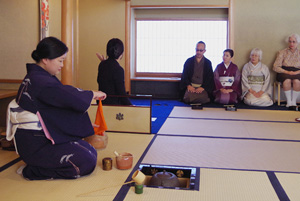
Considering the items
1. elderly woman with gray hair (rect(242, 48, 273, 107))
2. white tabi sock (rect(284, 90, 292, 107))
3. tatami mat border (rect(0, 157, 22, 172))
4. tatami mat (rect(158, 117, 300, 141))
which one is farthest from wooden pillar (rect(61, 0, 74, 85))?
white tabi sock (rect(284, 90, 292, 107))

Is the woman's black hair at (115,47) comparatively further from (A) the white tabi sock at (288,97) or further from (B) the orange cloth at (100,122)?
(A) the white tabi sock at (288,97)

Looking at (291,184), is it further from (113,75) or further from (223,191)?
(113,75)

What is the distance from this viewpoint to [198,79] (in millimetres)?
6703

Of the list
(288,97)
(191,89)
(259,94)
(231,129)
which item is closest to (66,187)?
(231,129)

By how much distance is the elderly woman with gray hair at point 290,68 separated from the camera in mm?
6379

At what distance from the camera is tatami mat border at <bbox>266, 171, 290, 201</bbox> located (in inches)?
82.0

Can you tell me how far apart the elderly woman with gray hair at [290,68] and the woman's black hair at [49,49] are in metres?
5.00

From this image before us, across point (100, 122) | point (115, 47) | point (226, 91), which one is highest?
point (115, 47)

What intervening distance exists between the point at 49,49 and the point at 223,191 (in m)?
1.46

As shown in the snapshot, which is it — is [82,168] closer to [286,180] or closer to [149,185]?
[149,185]

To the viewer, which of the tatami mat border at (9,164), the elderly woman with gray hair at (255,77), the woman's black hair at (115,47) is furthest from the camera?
the elderly woman with gray hair at (255,77)

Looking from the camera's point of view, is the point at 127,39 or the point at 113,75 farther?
the point at 127,39

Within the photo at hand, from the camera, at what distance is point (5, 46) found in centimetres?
496

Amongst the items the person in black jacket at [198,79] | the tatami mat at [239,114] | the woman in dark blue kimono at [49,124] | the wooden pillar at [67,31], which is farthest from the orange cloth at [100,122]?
the person in black jacket at [198,79]
